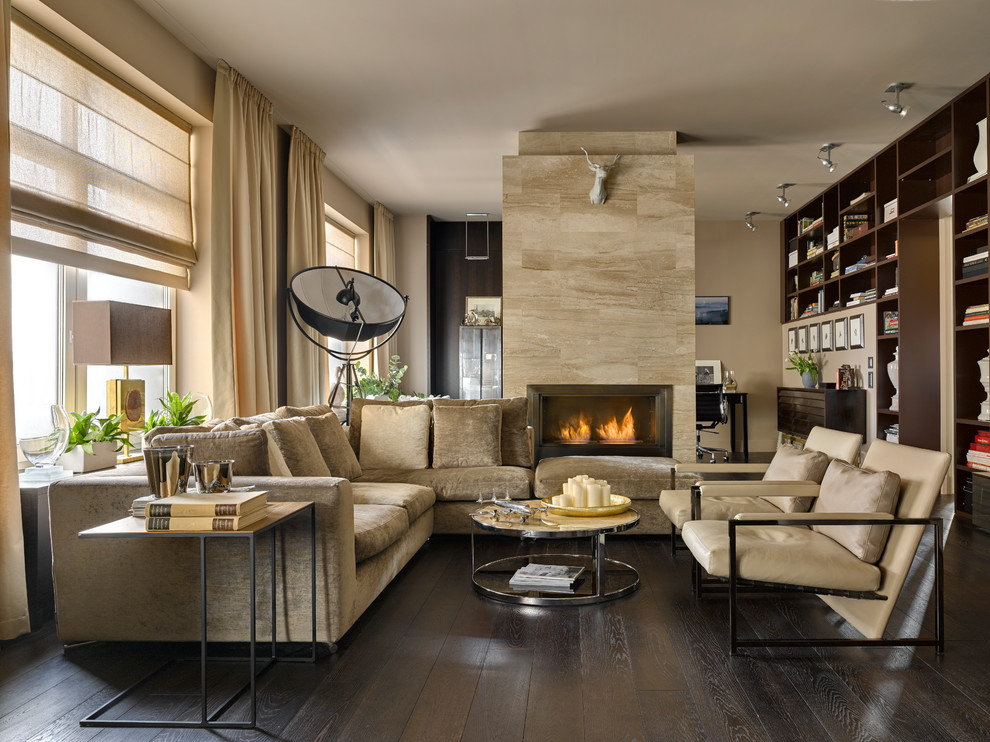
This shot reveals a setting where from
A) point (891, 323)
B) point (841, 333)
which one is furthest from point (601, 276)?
point (841, 333)

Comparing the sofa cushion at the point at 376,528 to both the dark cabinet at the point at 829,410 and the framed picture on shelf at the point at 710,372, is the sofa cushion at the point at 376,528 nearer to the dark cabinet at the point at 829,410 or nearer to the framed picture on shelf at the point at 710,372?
the dark cabinet at the point at 829,410

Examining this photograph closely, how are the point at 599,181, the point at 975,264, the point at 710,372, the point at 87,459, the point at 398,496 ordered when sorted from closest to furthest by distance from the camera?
the point at 87,459
the point at 398,496
the point at 975,264
the point at 599,181
the point at 710,372

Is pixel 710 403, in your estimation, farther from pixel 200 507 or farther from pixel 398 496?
pixel 200 507

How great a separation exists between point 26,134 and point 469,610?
2.82 m

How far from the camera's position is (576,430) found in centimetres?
607

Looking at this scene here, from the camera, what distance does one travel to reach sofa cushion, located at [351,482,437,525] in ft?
13.0

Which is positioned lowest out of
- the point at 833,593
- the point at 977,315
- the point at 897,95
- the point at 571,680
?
the point at 571,680

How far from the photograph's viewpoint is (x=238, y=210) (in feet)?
16.3

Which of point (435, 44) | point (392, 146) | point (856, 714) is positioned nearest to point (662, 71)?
point (435, 44)

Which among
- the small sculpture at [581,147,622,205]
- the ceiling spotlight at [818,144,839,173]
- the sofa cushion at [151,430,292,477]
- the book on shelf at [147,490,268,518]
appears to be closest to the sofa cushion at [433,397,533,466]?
the small sculpture at [581,147,622,205]

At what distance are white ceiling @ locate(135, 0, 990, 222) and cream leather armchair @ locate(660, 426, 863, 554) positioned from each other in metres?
2.27

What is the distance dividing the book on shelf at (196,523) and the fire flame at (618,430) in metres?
4.04

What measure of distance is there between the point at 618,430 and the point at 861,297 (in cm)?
318

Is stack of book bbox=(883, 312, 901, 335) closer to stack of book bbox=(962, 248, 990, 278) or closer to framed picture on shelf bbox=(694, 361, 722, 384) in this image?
stack of book bbox=(962, 248, 990, 278)
